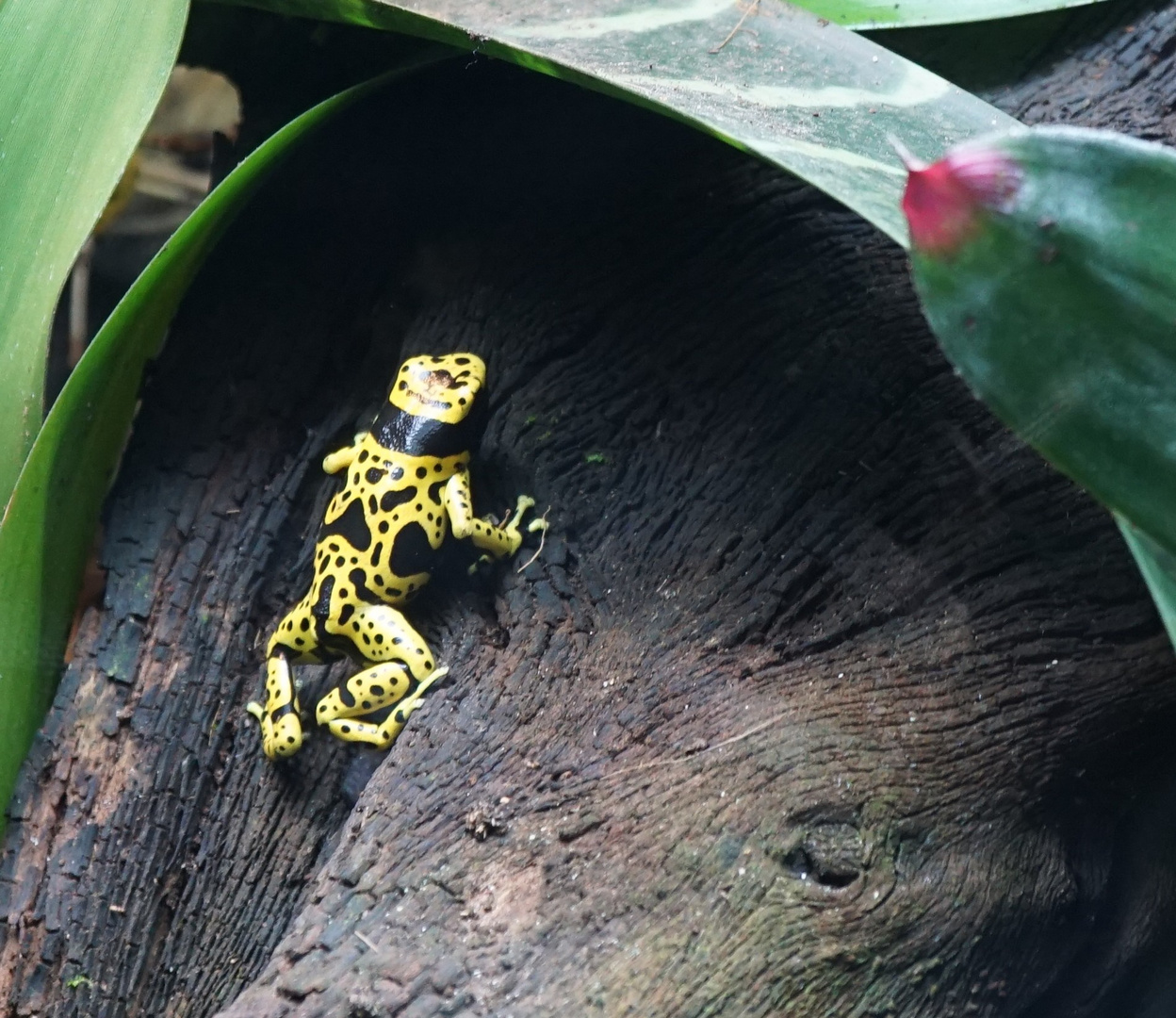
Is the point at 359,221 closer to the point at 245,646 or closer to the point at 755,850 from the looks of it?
the point at 245,646

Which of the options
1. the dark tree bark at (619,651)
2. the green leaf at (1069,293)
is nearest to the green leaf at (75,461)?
the dark tree bark at (619,651)

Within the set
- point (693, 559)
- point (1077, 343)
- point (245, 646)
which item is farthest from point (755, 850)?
point (245, 646)

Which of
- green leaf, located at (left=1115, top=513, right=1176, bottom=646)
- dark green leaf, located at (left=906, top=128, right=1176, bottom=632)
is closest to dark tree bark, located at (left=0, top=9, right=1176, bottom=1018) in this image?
green leaf, located at (left=1115, top=513, right=1176, bottom=646)

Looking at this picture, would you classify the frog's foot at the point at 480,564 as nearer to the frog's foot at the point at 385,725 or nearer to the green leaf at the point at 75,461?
the frog's foot at the point at 385,725

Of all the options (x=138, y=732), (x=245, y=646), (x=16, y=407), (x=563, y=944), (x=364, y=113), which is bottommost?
(x=563, y=944)

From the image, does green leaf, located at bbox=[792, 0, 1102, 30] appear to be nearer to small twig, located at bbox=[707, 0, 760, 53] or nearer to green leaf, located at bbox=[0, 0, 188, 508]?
small twig, located at bbox=[707, 0, 760, 53]

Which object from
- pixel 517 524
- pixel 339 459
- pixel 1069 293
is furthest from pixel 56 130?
pixel 1069 293
